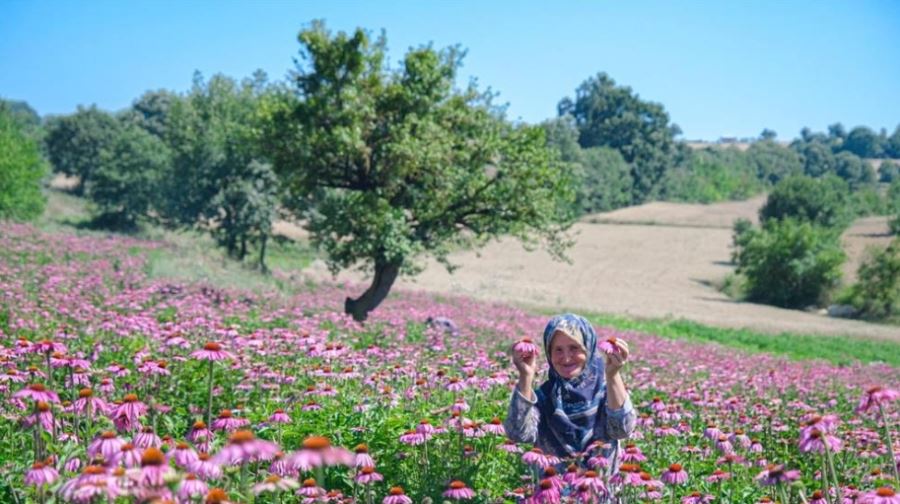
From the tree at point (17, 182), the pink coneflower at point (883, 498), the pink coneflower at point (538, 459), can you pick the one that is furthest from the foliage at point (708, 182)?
the pink coneflower at point (883, 498)

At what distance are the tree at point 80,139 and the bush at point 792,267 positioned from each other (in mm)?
52971

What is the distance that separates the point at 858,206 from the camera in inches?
3401

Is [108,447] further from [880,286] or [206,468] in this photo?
[880,286]

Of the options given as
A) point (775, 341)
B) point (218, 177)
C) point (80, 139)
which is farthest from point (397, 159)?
Result: point (80, 139)

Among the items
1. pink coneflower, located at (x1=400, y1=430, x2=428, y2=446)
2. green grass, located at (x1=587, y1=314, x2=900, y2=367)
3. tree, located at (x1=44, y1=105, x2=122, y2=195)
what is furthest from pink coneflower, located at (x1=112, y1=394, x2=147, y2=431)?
tree, located at (x1=44, y1=105, x2=122, y2=195)

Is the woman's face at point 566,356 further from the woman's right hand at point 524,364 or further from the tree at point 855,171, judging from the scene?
the tree at point 855,171

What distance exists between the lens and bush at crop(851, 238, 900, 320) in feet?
130

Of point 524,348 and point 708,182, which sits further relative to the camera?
point 708,182

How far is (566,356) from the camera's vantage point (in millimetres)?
3893

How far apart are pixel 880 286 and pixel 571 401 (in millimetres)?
42002

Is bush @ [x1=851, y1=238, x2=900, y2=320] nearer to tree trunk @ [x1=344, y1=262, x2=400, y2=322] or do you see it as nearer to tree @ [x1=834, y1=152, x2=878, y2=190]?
tree trunk @ [x1=344, y1=262, x2=400, y2=322]

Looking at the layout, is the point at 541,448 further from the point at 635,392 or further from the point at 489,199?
the point at 489,199

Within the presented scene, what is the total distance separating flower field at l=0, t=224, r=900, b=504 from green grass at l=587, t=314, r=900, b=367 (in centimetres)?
1193

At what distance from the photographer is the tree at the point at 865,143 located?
17450 centimetres
